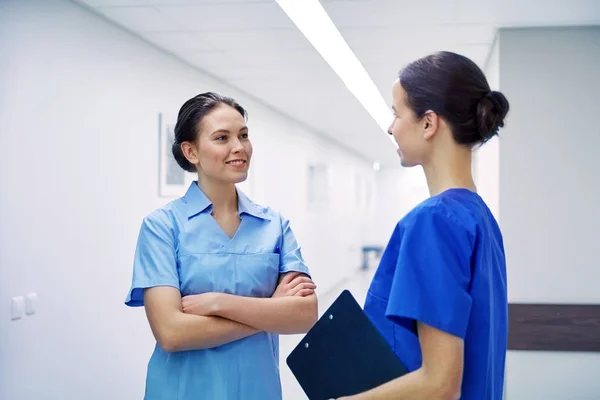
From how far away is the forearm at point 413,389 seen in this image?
1.13m

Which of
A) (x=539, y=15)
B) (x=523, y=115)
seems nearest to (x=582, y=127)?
(x=523, y=115)

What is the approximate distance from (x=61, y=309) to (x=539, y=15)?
310 cm

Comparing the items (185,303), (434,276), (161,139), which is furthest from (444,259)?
(161,139)

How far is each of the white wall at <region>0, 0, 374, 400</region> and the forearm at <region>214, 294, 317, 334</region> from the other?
1571 mm

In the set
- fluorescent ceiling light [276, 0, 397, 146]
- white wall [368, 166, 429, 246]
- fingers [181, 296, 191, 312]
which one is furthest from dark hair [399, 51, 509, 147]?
white wall [368, 166, 429, 246]

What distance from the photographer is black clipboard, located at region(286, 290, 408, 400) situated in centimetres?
123

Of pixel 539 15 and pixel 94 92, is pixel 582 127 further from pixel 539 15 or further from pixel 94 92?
pixel 94 92

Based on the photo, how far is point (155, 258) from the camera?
1776 millimetres

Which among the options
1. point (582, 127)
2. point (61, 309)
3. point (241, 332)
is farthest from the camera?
point (582, 127)

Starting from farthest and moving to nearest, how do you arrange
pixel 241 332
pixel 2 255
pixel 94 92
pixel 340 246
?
pixel 340 246 < pixel 94 92 < pixel 2 255 < pixel 241 332

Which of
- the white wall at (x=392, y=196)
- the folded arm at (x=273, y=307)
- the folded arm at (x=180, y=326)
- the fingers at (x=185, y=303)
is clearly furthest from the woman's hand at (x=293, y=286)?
the white wall at (x=392, y=196)

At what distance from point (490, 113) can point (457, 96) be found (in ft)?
0.23

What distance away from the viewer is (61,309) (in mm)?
3279

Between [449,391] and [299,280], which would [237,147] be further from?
[449,391]
